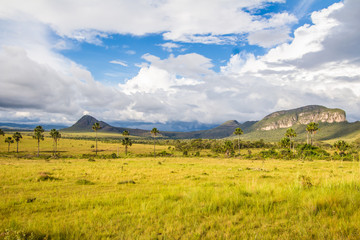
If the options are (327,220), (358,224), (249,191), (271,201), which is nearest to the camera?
(358,224)

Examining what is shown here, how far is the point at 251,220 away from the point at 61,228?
16.8 ft

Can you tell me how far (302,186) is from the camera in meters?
8.15

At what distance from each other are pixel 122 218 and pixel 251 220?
148 inches

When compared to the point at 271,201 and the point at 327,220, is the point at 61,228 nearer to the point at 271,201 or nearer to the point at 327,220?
the point at 271,201

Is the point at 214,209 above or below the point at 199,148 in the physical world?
above

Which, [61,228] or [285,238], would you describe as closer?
[285,238]

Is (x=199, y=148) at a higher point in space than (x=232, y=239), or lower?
lower

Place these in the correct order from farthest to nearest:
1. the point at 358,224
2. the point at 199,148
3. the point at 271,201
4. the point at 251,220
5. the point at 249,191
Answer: the point at 199,148
the point at 249,191
the point at 271,201
the point at 251,220
the point at 358,224

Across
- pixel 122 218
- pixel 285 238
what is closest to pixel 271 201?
pixel 285 238

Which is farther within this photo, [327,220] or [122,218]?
[122,218]

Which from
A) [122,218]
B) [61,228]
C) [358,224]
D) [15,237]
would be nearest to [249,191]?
[358,224]

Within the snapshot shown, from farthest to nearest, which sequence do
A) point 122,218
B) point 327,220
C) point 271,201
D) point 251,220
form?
point 271,201 < point 122,218 < point 251,220 < point 327,220

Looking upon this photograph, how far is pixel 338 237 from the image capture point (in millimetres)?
4195

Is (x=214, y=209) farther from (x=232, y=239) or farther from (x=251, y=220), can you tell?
(x=232, y=239)
